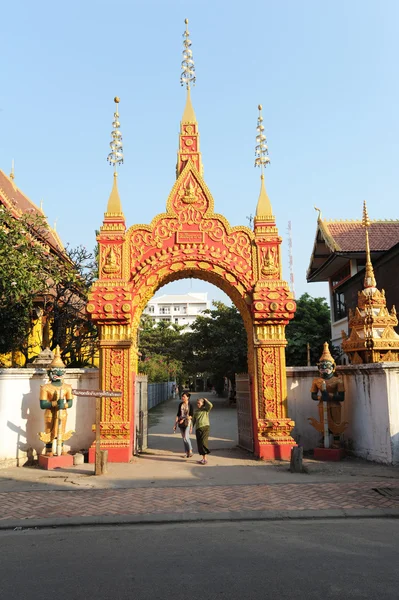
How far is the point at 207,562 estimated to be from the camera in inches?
199

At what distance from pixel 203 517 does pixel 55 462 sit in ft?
16.7

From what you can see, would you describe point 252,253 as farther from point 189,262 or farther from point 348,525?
point 348,525

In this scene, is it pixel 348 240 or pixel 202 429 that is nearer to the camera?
pixel 202 429

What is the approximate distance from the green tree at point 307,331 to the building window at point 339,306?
254 centimetres

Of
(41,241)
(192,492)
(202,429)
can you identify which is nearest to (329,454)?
(202,429)

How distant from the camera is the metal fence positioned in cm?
3123

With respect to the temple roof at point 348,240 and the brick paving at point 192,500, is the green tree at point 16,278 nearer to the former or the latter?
the brick paving at point 192,500

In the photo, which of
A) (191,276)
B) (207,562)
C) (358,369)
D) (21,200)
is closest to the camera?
(207,562)

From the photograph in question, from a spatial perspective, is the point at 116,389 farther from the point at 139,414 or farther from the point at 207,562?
the point at 207,562

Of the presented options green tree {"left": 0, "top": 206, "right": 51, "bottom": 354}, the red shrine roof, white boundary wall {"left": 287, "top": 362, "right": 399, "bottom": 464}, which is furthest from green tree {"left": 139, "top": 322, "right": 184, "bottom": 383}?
white boundary wall {"left": 287, "top": 362, "right": 399, "bottom": 464}

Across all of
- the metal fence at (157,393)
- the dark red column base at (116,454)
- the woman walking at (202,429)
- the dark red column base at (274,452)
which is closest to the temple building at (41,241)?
the dark red column base at (116,454)

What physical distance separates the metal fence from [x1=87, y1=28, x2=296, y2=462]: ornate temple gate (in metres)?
18.7

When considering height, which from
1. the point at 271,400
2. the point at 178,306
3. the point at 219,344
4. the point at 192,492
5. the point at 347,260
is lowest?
the point at 192,492

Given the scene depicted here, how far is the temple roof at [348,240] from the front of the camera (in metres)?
21.5
